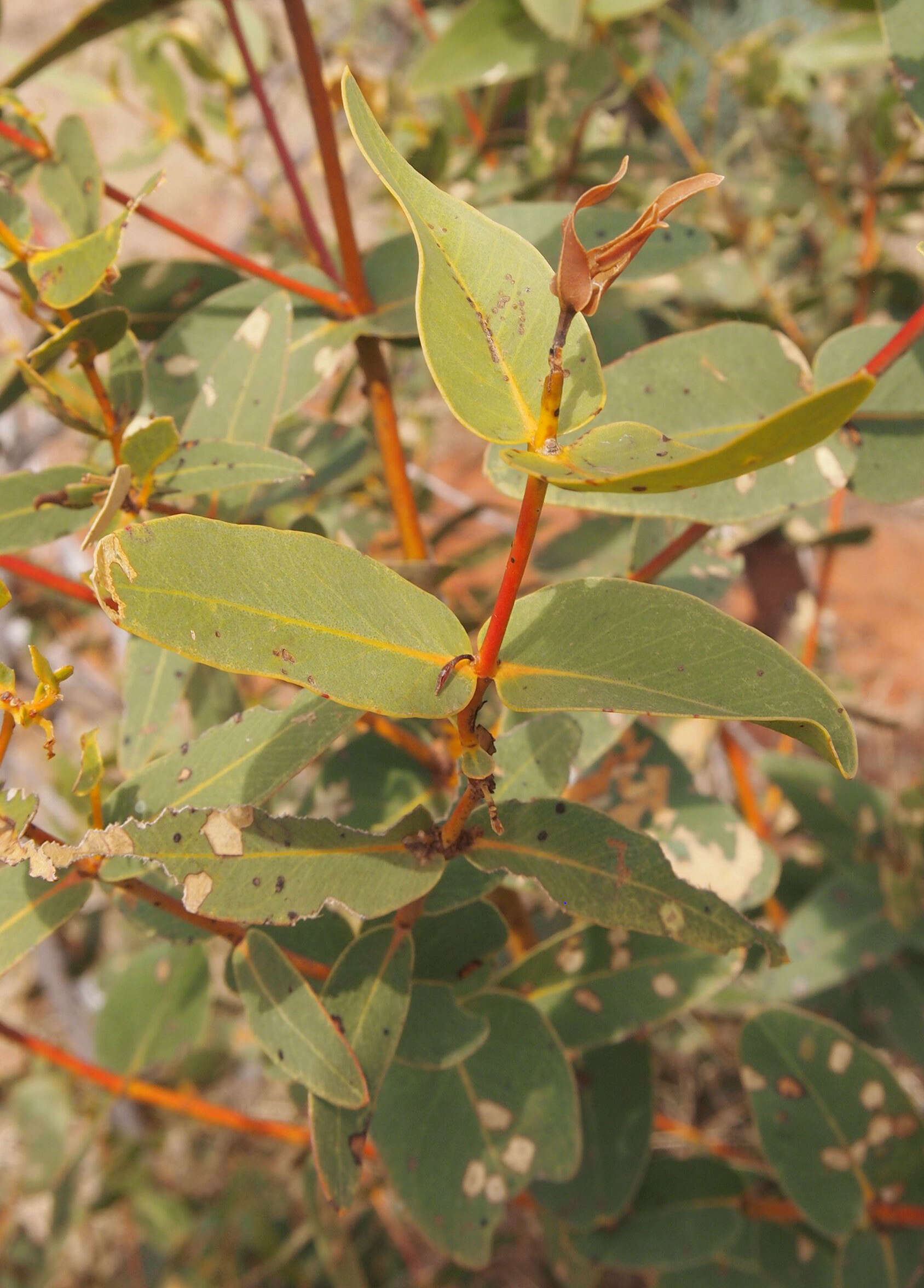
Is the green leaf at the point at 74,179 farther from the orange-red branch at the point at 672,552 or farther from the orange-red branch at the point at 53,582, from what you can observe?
the orange-red branch at the point at 672,552

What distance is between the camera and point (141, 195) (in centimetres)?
60

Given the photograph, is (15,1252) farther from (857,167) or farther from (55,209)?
(857,167)

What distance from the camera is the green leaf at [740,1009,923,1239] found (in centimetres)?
87

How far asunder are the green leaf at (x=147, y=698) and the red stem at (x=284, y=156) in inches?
14.4

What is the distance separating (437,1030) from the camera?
65 centimetres

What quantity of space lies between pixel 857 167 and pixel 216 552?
1.71m

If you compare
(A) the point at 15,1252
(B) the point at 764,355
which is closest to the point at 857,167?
(B) the point at 764,355

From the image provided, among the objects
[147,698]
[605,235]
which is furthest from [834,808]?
[147,698]

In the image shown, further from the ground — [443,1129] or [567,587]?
[567,587]

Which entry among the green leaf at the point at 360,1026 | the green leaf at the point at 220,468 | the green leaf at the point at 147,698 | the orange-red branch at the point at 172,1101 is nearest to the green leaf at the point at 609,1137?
the orange-red branch at the point at 172,1101

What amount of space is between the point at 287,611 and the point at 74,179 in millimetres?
481

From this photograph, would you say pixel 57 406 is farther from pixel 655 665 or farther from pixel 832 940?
pixel 832 940

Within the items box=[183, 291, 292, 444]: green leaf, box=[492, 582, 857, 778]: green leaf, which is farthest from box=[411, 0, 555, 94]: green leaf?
box=[492, 582, 857, 778]: green leaf

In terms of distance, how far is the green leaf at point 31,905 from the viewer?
542 millimetres
